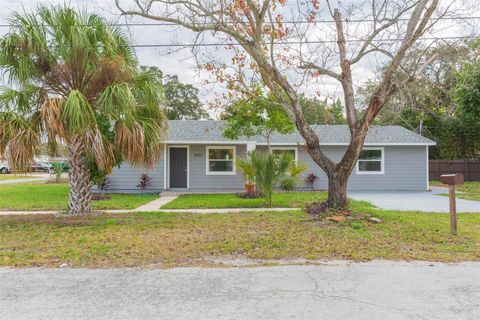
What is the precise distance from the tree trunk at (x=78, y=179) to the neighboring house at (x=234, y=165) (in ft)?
24.2

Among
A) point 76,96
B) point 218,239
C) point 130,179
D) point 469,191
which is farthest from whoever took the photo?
point 130,179

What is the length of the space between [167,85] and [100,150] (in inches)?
1321

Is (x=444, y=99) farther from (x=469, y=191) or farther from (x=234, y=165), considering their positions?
(x=234, y=165)

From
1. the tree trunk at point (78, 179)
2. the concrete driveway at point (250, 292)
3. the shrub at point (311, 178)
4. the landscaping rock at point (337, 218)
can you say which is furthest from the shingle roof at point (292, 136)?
the concrete driveway at point (250, 292)

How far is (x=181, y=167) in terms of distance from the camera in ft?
56.7

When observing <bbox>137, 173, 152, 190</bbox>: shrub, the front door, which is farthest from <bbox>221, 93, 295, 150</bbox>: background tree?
<bbox>137, 173, 152, 190</bbox>: shrub

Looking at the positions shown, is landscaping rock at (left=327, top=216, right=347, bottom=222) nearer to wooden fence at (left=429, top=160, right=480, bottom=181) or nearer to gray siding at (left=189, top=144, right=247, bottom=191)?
gray siding at (left=189, top=144, right=247, bottom=191)

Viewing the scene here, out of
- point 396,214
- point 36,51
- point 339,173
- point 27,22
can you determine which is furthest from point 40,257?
point 396,214

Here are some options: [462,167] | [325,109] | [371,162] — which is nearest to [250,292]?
[325,109]

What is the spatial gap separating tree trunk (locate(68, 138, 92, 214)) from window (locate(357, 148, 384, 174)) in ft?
41.5

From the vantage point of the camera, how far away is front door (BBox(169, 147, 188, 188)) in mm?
17250

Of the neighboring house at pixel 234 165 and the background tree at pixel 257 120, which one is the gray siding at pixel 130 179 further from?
the background tree at pixel 257 120

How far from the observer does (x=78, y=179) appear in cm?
900

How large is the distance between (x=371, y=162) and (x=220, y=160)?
7215mm
